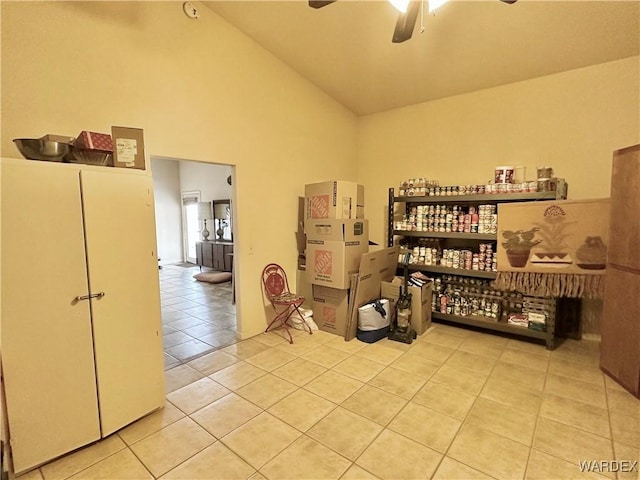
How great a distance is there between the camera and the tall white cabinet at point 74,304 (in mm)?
1682

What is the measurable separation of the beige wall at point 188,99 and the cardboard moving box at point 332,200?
342 millimetres

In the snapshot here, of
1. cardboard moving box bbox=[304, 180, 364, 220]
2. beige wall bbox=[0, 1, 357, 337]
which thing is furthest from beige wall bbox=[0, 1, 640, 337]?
cardboard moving box bbox=[304, 180, 364, 220]

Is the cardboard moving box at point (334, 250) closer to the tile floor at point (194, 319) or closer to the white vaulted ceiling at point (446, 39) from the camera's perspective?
the tile floor at point (194, 319)

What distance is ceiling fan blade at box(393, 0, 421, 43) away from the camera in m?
Answer: 1.93

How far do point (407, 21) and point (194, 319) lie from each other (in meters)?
4.18

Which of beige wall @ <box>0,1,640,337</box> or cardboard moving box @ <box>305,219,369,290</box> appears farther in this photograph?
cardboard moving box @ <box>305,219,369,290</box>

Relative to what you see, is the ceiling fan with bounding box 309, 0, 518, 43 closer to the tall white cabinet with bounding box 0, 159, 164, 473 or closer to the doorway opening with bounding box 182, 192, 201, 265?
the tall white cabinet with bounding box 0, 159, 164, 473

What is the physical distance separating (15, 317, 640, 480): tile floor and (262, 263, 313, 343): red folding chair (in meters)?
0.63

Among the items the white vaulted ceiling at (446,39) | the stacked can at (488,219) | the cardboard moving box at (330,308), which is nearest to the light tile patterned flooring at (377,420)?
the cardboard moving box at (330,308)

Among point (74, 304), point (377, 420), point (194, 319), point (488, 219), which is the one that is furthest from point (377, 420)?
point (194, 319)

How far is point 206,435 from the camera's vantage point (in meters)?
2.06

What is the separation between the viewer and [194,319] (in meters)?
4.36

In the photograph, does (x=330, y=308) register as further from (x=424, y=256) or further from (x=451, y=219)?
(x=451, y=219)

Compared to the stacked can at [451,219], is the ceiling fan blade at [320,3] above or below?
above
